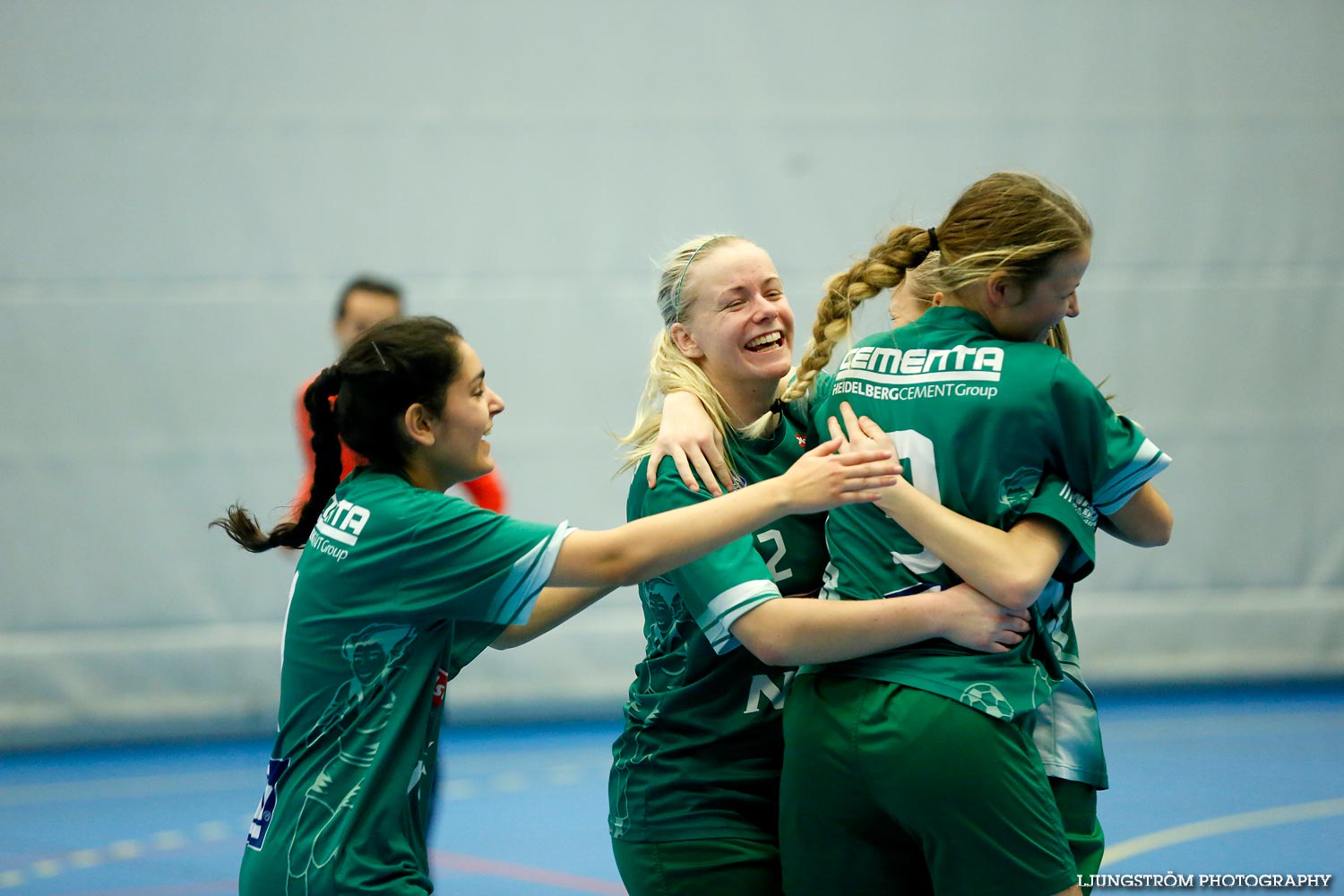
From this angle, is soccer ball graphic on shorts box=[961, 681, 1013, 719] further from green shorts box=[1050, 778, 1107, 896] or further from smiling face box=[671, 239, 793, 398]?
smiling face box=[671, 239, 793, 398]

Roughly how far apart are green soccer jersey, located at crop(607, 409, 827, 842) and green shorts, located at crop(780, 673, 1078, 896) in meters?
0.16

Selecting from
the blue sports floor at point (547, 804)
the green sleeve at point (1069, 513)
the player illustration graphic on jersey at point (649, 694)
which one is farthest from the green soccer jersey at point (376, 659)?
the blue sports floor at point (547, 804)

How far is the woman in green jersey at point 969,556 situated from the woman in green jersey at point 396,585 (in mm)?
165

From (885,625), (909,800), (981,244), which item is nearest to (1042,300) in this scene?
(981,244)

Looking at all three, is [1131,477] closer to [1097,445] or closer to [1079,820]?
[1097,445]

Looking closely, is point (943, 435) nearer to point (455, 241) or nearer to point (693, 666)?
point (693, 666)

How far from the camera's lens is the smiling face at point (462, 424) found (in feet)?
7.16

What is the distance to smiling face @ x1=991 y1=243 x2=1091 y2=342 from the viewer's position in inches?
79.1

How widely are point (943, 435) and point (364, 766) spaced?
101 cm

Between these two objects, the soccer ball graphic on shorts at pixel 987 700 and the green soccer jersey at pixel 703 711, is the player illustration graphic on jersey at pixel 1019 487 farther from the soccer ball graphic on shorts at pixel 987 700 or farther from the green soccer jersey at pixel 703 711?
the green soccer jersey at pixel 703 711

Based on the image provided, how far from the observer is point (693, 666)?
2254mm

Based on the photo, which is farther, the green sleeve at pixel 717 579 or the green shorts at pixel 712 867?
the green shorts at pixel 712 867

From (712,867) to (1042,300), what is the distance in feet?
3.47

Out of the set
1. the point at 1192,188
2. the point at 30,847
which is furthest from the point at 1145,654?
the point at 30,847
